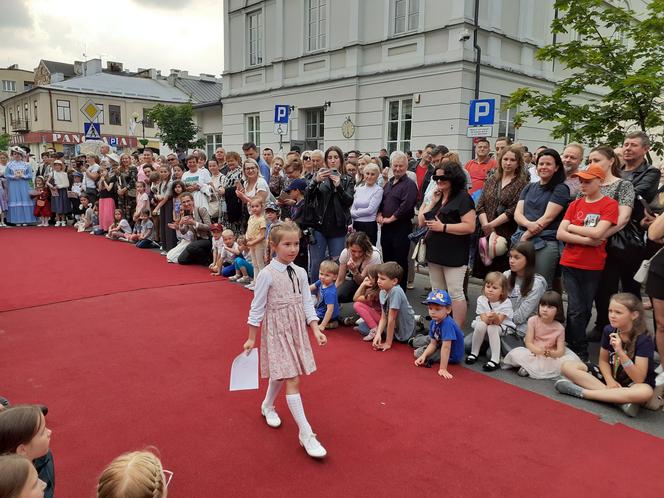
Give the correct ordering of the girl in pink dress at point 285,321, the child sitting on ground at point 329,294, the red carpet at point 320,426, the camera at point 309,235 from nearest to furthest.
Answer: the red carpet at point 320,426 < the girl in pink dress at point 285,321 < the child sitting on ground at point 329,294 < the camera at point 309,235

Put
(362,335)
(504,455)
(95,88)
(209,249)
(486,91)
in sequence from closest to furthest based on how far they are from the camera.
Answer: (504,455) → (362,335) → (209,249) → (486,91) → (95,88)

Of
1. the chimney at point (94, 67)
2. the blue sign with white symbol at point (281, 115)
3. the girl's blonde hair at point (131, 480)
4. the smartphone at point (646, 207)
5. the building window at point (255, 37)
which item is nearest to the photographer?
the girl's blonde hair at point (131, 480)

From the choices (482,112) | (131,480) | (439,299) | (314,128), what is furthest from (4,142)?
(131,480)

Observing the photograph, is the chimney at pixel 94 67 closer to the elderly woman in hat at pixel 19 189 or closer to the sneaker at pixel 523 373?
the elderly woman in hat at pixel 19 189

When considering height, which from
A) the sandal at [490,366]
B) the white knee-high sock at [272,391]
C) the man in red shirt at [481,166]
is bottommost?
the sandal at [490,366]

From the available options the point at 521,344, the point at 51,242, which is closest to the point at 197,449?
the point at 521,344

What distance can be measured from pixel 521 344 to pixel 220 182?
6691mm

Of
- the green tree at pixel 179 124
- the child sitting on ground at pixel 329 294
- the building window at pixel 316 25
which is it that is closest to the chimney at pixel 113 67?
the green tree at pixel 179 124

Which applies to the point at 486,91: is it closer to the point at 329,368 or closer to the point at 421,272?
the point at 421,272

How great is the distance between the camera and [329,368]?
4.82m

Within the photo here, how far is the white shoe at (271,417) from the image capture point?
3730mm

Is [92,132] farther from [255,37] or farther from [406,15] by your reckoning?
[406,15]

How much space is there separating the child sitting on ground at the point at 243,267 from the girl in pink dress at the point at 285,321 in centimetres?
466

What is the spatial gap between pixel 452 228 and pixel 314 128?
1516cm
